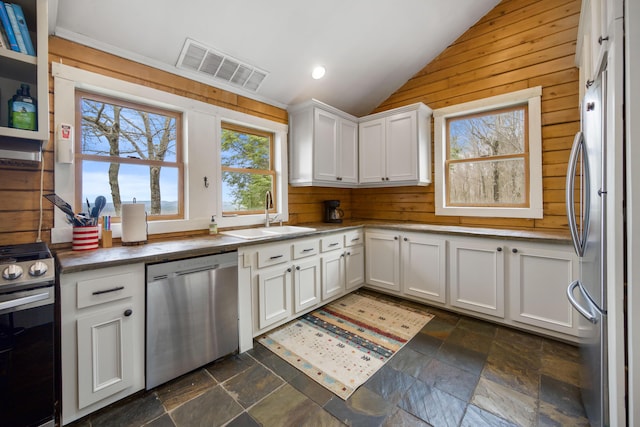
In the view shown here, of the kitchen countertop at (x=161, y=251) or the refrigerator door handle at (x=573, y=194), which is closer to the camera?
the refrigerator door handle at (x=573, y=194)

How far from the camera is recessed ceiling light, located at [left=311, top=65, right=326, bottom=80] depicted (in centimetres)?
298

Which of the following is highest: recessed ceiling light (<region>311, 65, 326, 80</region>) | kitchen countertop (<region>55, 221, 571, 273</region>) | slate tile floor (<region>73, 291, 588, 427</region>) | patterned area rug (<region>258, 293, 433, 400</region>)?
recessed ceiling light (<region>311, 65, 326, 80</region>)

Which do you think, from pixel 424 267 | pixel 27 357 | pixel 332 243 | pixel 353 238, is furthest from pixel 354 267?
pixel 27 357

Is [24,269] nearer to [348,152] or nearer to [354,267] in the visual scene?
[354,267]

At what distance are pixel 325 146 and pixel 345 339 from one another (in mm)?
2123

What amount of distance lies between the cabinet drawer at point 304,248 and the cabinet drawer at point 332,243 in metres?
0.10

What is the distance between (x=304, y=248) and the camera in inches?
103

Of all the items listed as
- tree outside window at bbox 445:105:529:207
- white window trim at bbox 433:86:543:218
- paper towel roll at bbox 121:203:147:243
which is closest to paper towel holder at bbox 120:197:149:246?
paper towel roll at bbox 121:203:147:243

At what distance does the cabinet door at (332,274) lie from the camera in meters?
2.84

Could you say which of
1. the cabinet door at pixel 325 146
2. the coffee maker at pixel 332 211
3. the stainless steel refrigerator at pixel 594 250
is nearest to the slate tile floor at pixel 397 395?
the stainless steel refrigerator at pixel 594 250

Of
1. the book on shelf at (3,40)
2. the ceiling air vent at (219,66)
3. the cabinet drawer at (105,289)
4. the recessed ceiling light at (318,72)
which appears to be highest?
the recessed ceiling light at (318,72)

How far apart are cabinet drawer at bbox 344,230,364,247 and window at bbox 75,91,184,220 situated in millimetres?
1717

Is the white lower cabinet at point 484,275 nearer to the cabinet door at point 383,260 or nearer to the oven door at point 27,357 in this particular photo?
the cabinet door at point 383,260

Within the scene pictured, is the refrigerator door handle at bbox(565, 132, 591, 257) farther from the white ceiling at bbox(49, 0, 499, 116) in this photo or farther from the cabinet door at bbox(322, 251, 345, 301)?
the white ceiling at bbox(49, 0, 499, 116)
